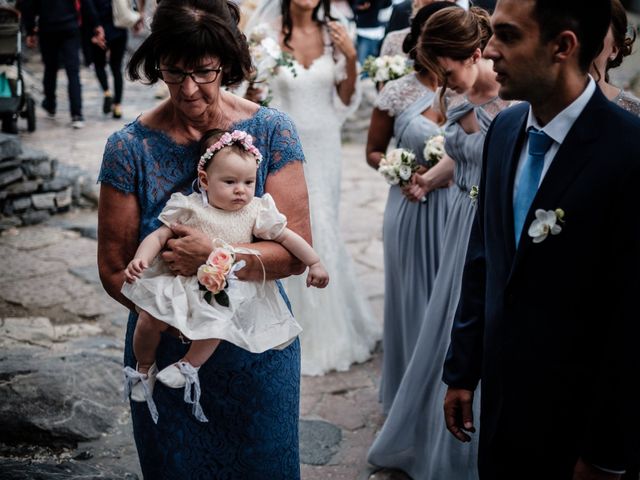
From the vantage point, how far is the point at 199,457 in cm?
258

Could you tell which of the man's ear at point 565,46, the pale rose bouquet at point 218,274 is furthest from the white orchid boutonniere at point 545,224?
the pale rose bouquet at point 218,274

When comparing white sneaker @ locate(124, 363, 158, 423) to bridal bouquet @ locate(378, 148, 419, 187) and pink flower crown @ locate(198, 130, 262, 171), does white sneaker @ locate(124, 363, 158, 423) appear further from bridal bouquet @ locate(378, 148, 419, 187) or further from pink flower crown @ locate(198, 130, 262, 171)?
bridal bouquet @ locate(378, 148, 419, 187)

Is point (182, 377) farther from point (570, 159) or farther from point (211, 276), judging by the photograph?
point (570, 159)

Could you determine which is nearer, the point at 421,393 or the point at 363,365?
the point at 421,393

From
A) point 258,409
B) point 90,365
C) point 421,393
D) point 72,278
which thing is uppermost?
point 258,409

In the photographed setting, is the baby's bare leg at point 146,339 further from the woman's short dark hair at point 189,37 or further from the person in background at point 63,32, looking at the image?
the person in background at point 63,32

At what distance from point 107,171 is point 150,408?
0.79 metres

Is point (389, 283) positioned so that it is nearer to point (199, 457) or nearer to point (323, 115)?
point (323, 115)

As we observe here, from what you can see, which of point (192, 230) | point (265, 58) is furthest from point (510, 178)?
point (265, 58)

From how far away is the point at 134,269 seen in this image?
2.32 metres

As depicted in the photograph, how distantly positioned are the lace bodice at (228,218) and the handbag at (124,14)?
30.2 feet

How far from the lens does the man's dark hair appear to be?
74.2 inches

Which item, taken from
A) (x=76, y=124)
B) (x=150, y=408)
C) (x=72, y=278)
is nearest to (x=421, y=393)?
(x=150, y=408)

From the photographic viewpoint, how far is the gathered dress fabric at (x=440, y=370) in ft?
11.4
